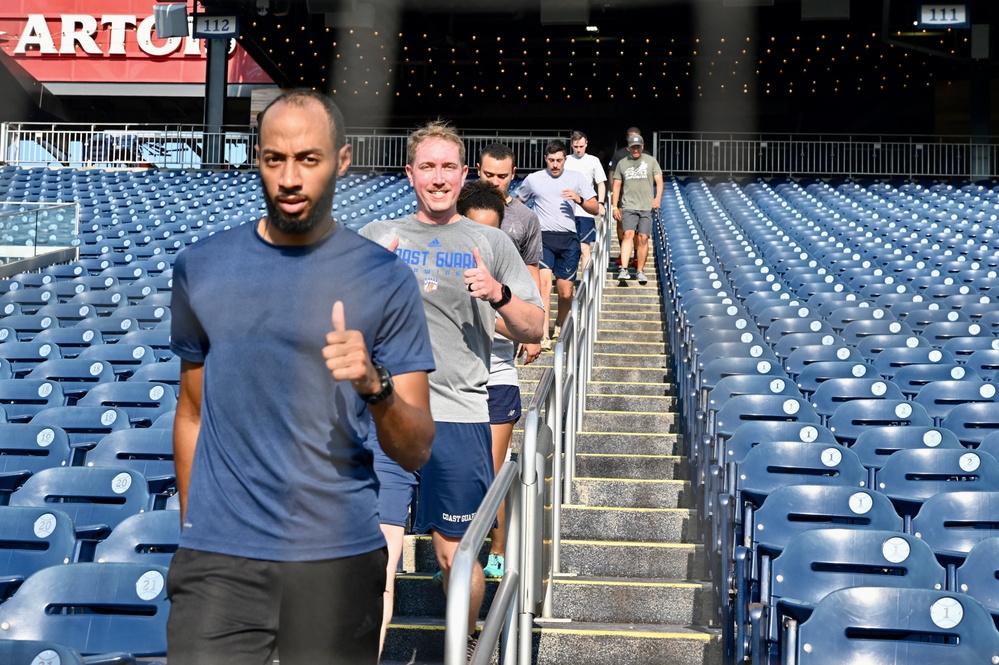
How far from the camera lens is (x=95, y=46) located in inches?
1284

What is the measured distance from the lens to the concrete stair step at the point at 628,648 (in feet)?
16.0

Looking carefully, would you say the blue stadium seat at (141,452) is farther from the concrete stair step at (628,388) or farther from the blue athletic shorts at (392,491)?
the concrete stair step at (628,388)

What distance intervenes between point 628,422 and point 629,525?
1.90 meters

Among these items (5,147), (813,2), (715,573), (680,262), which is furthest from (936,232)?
(5,147)

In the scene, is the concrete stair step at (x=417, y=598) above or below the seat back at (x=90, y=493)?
below

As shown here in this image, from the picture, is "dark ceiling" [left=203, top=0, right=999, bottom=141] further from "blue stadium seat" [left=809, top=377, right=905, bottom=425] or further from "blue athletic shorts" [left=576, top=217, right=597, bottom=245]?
"blue stadium seat" [left=809, top=377, right=905, bottom=425]

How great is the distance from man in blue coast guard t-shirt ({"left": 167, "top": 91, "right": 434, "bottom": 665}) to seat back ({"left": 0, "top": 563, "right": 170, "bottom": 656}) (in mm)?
1428

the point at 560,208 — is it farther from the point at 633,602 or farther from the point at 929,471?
the point at 633,602

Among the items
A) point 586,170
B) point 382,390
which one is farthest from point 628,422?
point 382,390

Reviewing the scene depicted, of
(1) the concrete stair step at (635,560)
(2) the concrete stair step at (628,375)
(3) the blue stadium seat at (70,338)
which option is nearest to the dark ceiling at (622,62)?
(3) the blue stadium seat at (70,338)

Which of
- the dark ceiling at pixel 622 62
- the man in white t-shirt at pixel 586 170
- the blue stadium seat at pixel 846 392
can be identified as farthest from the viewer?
the dark ceiling at pixel 622 62

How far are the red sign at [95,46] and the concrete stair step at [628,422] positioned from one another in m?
26.9

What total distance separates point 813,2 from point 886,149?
13.7 feet

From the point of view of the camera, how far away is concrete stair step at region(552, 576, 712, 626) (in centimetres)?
534
